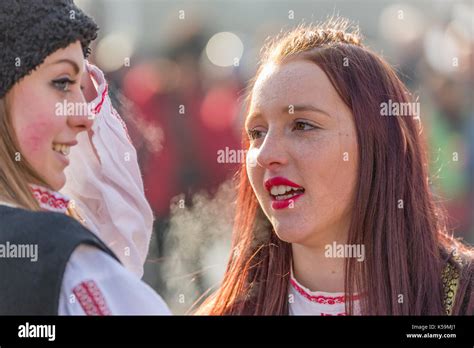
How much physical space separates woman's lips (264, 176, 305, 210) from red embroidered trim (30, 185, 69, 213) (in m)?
0.48

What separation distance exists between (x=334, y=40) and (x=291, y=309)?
2.14ft

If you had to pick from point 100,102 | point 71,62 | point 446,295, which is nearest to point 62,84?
point 71,62

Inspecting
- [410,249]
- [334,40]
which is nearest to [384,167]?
[410,249]

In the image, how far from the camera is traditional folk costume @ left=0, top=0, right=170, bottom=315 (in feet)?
5.28

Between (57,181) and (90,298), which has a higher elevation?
(57,181)

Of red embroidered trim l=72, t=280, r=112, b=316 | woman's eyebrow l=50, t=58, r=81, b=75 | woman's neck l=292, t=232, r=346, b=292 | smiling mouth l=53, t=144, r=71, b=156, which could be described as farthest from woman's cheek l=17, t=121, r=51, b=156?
woman's neck l=292, t=232, r=346, b=292

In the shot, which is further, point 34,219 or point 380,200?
point 380,200

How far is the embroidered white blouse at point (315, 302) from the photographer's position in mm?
1942

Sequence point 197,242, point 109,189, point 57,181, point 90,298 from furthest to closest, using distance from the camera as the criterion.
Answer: point 197,242
point 109,189
point 57,181
point 90,298

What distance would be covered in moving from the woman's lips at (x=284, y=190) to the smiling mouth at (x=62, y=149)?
47cm

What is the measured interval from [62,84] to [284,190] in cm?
57

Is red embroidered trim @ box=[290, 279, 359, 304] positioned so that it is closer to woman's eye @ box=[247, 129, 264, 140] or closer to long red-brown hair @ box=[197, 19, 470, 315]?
long red-brown hair @ box=[197, 19, 470, 315]

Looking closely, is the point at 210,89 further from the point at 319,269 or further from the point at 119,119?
the point at 319,269

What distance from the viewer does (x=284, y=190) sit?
6.39 feet
